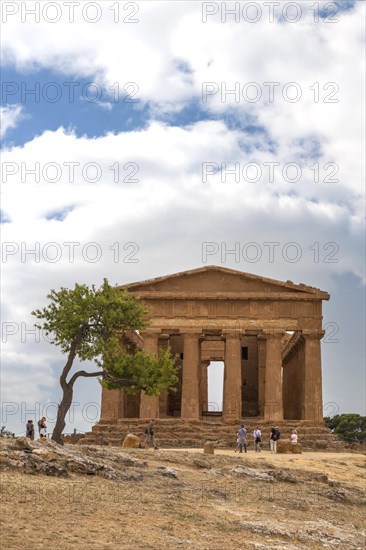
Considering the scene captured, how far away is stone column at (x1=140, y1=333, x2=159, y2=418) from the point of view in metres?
56.6

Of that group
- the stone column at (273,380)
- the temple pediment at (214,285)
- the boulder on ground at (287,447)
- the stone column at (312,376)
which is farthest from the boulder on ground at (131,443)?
the stone column at (312,376)

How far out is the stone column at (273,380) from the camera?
184ft

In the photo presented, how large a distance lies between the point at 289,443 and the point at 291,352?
20.5 meters

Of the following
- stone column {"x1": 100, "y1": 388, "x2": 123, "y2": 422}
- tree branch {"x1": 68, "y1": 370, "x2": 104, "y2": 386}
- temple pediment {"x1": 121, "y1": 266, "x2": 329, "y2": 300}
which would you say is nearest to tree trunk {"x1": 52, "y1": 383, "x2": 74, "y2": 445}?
tree branch {"x1": 68, "y1": 370, "x2": 104, "y2": 386}

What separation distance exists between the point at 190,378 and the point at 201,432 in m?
4.92

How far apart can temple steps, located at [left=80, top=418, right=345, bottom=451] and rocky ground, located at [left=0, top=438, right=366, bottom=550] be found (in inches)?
667

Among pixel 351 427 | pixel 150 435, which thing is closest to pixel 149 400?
pixel 150 435

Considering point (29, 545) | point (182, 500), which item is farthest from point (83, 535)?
point (182, 500)

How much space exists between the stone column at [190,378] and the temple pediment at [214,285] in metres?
3.39

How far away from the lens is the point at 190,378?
2260 inches

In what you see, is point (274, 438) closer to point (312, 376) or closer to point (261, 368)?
point (312, 376)

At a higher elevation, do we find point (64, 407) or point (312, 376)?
point (312, 376)

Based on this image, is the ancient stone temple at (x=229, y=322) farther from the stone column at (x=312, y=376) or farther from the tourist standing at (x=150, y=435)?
the tourist standing at (x=150, y=435)

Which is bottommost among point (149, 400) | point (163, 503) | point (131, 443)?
point (163, 503)
